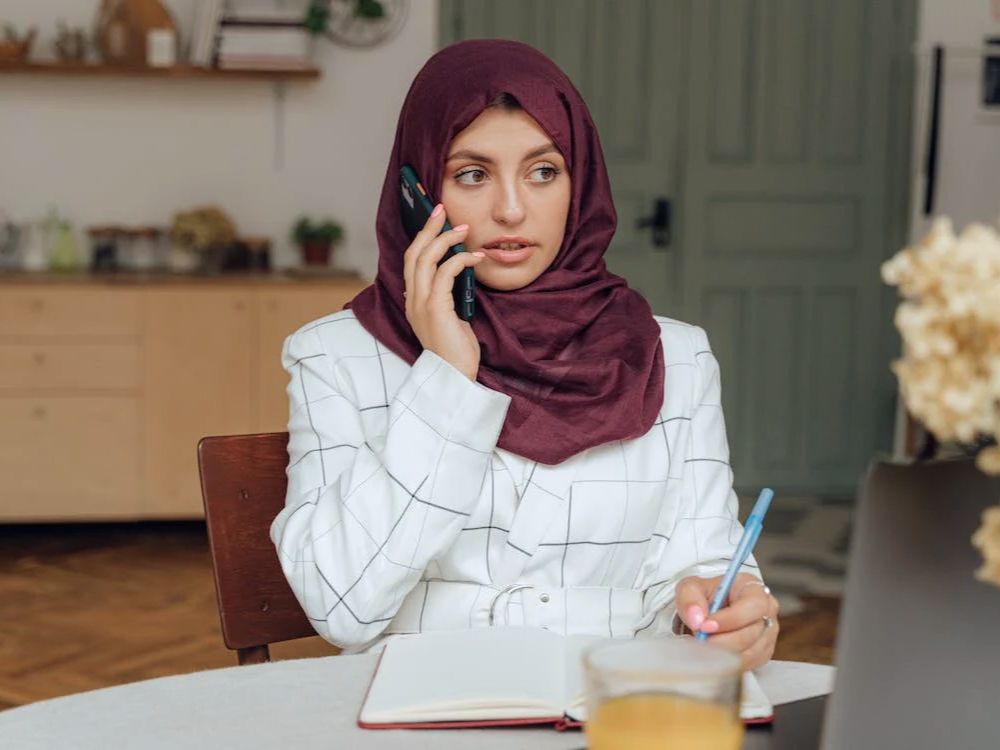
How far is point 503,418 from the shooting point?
51.1 inches

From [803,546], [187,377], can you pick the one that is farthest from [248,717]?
[803,546]

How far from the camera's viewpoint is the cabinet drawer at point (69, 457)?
430 centimetres

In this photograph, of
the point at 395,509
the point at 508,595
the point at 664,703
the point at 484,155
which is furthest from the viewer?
the point at 484,155

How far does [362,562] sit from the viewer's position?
1.24 metres

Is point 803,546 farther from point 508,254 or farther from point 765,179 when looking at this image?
point 508,254

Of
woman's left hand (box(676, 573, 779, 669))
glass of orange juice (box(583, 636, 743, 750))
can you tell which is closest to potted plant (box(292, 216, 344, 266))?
woman's left hand (box(676, 573, 779, 669))

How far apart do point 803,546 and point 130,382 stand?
2259 millimetres

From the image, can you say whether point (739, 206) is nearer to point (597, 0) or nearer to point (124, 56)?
point (597, 0)

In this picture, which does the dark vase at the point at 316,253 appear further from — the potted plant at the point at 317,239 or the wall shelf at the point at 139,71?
the wall shelf at the point at 139,71

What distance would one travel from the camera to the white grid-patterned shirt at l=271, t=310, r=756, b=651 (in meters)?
1.25

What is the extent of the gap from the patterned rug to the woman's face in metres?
2.34

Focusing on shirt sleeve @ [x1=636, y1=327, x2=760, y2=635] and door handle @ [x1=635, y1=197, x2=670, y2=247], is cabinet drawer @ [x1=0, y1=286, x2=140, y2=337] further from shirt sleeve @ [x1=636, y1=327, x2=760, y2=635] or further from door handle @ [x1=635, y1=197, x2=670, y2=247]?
shirt sleeve @ [x1=636, y1=327, x2=760, y2=635]

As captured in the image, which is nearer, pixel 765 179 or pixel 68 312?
pixel 68 312

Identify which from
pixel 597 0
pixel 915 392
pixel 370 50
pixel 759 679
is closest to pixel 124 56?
pixel 370 50
